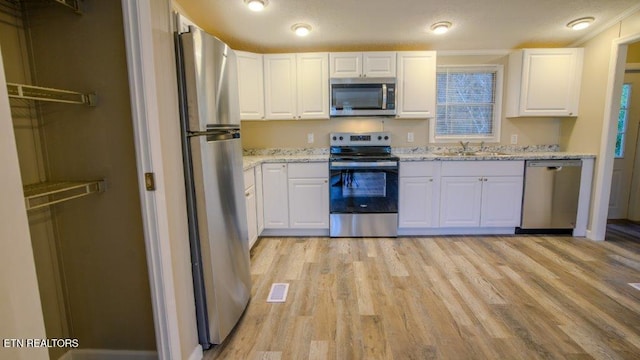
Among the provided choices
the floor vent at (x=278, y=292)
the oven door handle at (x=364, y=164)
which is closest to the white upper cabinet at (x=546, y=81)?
the oven door handle at (x=364, y=164)

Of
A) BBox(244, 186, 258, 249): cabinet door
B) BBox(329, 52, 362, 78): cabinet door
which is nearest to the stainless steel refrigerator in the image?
BBox(244, 186, 258, 249): cabinet door

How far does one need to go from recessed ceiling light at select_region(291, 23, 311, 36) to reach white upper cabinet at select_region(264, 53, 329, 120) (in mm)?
304

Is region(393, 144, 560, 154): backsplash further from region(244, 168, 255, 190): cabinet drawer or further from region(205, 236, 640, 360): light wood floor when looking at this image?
region(244, 168, 255, 190): cabinet drawer

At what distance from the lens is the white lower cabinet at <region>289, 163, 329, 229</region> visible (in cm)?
348

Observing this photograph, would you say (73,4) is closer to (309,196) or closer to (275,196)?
(275,196)

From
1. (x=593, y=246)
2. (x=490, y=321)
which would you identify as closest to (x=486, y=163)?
(x=593, y=246)

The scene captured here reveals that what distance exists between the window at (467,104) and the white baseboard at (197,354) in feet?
11.2

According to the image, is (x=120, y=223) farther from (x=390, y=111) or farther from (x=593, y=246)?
(x=593, y=246)

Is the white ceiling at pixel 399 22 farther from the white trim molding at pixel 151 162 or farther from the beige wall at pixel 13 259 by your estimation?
the beige wall at pixel 13 259

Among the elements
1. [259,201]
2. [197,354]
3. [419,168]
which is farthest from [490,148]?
[197,354]

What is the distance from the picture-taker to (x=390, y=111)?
11.6ft

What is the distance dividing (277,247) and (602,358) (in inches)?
102

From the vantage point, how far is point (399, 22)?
313cm

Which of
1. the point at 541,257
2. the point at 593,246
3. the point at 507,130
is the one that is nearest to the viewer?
the point at 541,257
